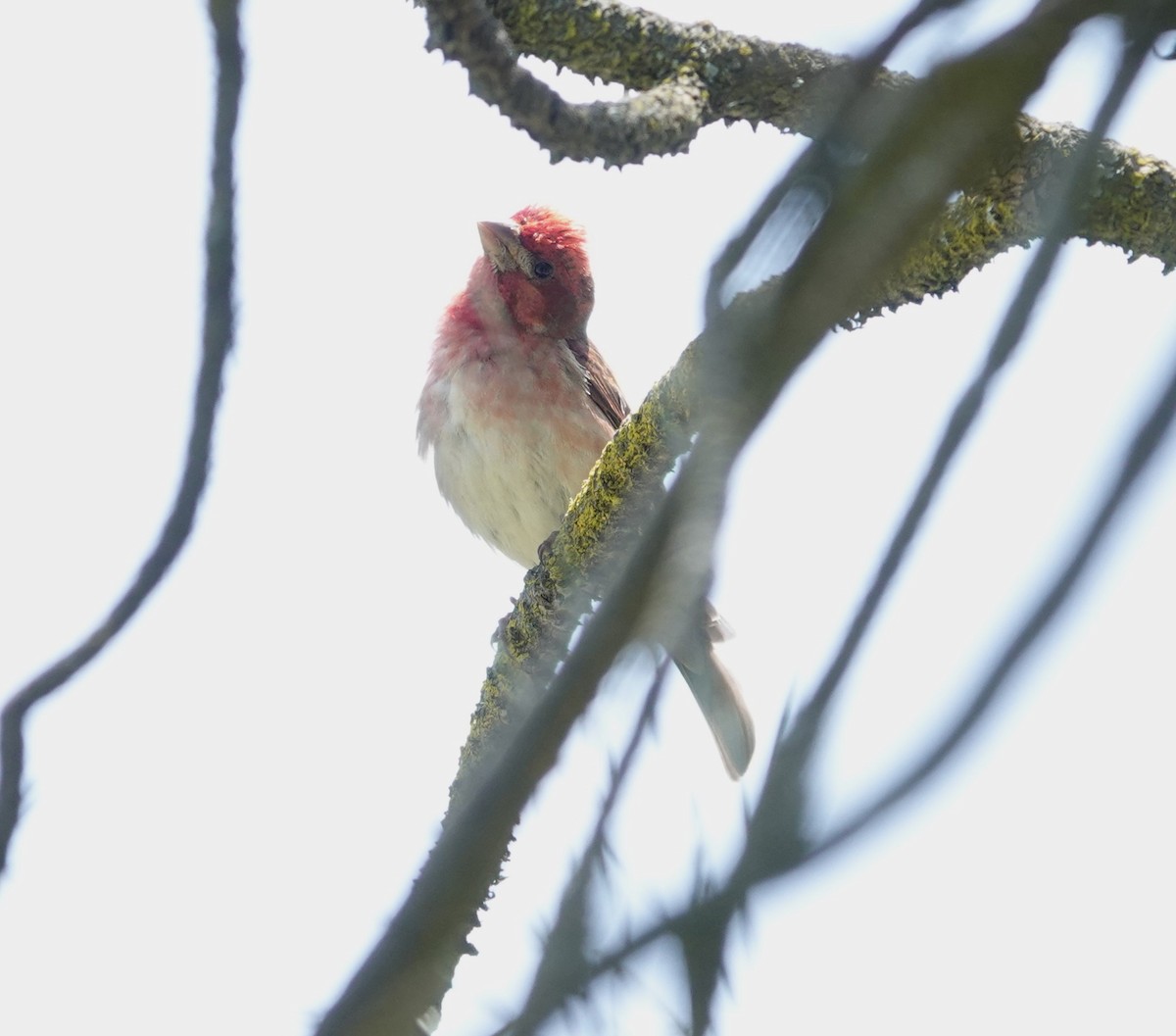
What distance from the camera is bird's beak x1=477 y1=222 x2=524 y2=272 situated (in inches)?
297

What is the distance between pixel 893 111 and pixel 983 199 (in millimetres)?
3072

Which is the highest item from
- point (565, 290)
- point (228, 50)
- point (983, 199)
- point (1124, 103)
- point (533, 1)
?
point (565, 290)

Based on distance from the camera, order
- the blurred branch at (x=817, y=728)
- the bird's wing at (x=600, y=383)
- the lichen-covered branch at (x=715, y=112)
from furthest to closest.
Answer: the bird's wing at (x=600, y=383) < the lichen-covered branch at (x=715, y=112) < the blurred branch at (x=817, y=728)

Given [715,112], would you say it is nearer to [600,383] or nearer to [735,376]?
[600,383]

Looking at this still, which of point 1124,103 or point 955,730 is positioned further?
point 1124,103

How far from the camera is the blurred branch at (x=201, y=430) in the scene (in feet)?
6.79

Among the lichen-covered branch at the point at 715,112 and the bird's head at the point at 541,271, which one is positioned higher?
the bird's head at the point at 541,271

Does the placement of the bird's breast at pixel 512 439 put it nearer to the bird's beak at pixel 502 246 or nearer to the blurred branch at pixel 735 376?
the bird's beak at pixel 502 246

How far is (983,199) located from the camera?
13.2 feet

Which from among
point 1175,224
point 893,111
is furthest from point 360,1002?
point 1175,224

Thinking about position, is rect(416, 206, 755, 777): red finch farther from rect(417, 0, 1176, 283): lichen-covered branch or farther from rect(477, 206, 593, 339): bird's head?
rect(417, 0, 1176, 283): lichen-covered branch

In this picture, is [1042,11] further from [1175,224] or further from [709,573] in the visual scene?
[1175,224]

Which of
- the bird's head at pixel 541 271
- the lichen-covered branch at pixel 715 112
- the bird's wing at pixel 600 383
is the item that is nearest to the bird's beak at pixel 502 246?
the bird's head at pixel 541 271

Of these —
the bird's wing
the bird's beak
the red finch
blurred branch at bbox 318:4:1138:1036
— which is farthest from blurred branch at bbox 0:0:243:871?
the bird's beak
